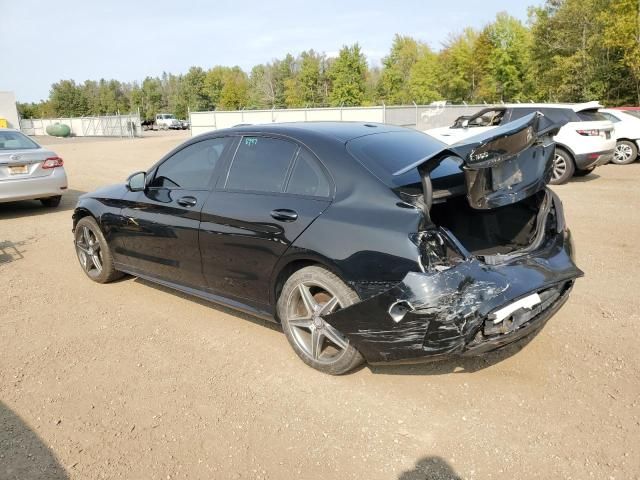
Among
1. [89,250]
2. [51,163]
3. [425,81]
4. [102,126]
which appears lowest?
[102,126]

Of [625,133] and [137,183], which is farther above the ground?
[137,183]

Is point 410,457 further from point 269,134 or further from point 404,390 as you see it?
point 269,134

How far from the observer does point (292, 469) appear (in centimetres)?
259

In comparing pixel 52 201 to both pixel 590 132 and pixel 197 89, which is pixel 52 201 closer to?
pixel 590 132

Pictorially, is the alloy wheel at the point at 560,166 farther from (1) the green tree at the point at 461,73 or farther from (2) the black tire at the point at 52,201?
(1) the green tree at the point at 461,73

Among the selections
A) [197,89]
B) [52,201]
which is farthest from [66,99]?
[52,201]

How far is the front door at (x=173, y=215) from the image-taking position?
412 centimetres

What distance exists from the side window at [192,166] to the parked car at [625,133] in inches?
481

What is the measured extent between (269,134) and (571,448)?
277 centimetres

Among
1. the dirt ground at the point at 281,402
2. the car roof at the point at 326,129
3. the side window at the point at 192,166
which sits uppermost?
the car roof at the point at 326,129

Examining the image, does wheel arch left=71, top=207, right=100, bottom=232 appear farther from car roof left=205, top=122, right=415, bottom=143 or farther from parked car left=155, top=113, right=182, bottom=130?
parked car left=155, top=113, right=182, bottom=130

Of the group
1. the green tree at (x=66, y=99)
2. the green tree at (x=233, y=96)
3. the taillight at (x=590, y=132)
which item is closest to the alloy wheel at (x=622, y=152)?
the taillight at (x=590, y=132)

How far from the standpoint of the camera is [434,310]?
271 centimetres

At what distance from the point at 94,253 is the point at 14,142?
5.28 meters
